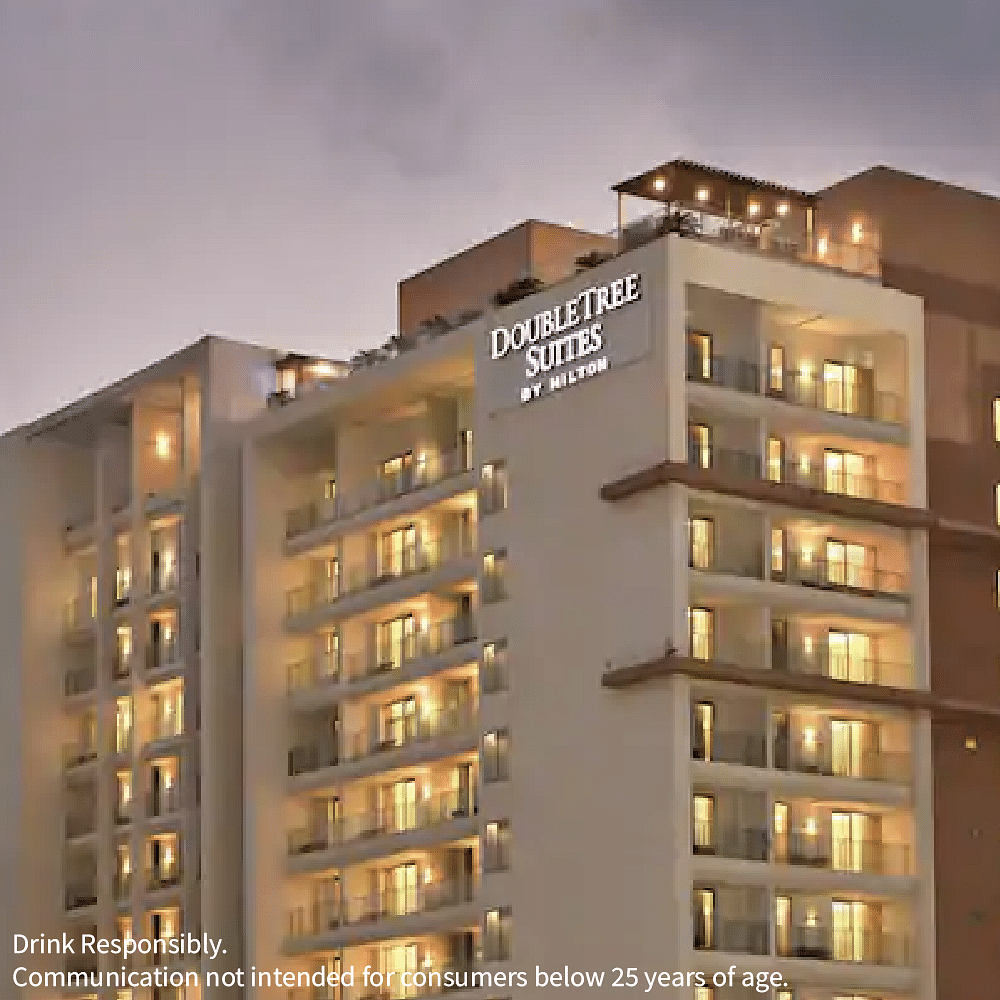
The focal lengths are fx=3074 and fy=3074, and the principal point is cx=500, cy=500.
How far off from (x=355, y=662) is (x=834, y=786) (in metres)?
17.0

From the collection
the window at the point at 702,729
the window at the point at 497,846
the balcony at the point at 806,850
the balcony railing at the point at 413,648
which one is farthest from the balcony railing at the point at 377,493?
the balcony at the point at 806,850

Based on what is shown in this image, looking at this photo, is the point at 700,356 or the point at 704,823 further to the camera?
the point at 700,356

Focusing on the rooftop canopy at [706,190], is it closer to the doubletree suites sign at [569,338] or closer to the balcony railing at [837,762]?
the doubletree suites sign at [569,338]

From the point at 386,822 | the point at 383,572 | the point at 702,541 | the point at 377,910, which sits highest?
the point at 383,572

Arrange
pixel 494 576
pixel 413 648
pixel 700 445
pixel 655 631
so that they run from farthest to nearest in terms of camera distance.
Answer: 1. pixel 413 648
2. pixel 494 576
3. pixel 700 445
4. pixel 655 631

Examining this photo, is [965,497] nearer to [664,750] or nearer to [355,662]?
[664,750]

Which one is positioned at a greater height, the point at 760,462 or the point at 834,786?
the point at 760,462

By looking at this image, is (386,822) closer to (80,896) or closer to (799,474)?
(80,896)

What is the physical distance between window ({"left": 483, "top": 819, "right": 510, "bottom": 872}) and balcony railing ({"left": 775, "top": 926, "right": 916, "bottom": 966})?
24.2 ft

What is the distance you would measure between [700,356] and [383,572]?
14500mm

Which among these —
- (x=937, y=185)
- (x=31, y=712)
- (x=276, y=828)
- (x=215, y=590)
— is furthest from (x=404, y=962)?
(x=937, y=185)

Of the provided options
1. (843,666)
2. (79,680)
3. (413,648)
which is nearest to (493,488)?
(413,648)

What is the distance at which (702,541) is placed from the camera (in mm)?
77562

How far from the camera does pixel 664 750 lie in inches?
2918
